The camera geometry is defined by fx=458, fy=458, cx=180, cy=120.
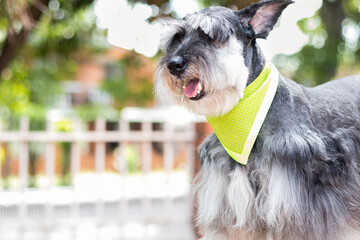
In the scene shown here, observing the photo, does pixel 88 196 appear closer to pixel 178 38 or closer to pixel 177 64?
pixel 178 38

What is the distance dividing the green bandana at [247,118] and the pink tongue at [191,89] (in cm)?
32

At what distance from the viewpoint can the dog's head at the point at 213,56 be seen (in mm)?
2621

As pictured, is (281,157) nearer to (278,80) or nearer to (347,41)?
(278,80)

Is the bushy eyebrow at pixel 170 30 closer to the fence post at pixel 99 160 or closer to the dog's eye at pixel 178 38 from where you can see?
the dog's eye at pixel 178 38

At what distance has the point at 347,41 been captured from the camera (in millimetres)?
8359

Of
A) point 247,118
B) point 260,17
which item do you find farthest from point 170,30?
point 247,118

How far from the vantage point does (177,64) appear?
103 inches

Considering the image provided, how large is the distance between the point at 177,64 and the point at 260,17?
0.61 meters

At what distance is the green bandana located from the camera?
274 cm

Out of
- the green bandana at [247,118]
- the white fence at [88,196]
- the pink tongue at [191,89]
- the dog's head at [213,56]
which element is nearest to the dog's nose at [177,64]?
the dog's head at [213,56]

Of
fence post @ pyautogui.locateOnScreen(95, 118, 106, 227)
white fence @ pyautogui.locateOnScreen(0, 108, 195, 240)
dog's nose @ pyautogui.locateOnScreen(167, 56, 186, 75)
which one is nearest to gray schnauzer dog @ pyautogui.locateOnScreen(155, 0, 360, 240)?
dog's nose @ pyautogui.locateOnScreen(167, 56, 186, 75)

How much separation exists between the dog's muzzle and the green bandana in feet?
1.48

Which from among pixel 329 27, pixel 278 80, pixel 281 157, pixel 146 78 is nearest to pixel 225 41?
pixel 278 80

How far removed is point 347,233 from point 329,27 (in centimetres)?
618
